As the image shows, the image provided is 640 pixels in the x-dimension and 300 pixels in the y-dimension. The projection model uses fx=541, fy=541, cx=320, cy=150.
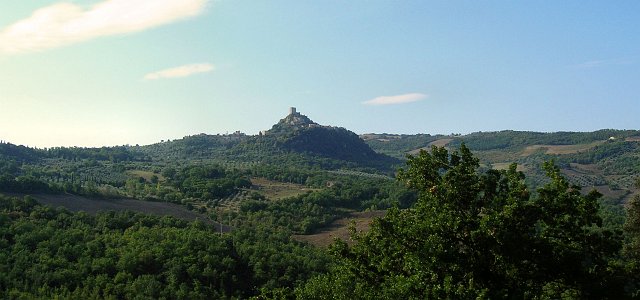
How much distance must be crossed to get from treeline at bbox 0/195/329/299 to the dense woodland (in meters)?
0.21

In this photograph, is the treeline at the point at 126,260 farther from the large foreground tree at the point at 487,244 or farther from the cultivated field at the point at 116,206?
the large foreground tree at the point at 487,244

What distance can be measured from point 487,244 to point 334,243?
21.0 ft

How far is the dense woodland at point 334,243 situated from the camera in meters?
17.5

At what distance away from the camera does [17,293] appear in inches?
1935

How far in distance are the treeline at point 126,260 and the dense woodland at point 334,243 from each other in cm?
21

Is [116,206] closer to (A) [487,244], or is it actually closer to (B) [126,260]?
(B) [126,260]

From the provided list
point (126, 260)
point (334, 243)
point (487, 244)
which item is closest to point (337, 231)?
point (126, 260)

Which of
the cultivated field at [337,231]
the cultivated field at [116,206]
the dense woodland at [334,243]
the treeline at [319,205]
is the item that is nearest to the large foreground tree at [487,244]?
the dense woodland at [334,243]

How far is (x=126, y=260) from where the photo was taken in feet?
207

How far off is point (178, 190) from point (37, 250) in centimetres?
8402

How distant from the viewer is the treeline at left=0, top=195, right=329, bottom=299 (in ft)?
184

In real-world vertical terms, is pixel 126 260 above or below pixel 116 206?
below

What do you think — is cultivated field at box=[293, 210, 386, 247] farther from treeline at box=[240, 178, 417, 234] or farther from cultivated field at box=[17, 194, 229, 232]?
cultivated field at box=[17, 194, 229, 232]

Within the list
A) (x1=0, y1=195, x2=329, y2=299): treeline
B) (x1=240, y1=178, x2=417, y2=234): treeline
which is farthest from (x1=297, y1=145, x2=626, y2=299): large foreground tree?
(x1=240, y1=178, x2=417, y2=234): treeline
